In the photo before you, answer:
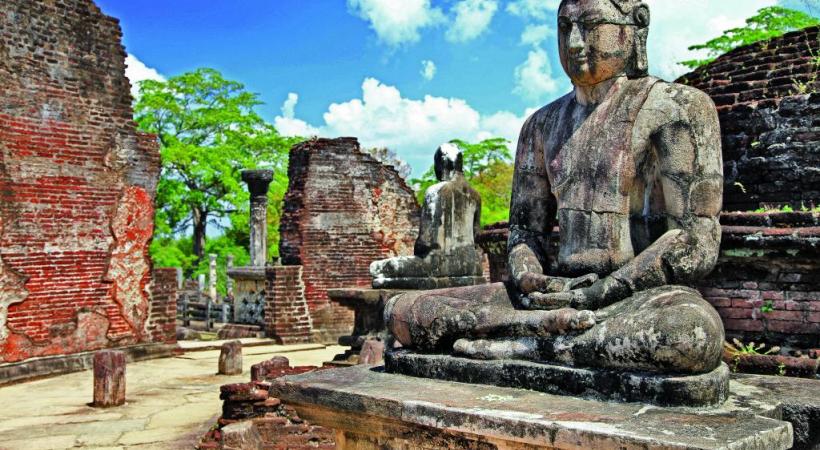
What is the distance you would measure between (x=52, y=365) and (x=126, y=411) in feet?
9.08

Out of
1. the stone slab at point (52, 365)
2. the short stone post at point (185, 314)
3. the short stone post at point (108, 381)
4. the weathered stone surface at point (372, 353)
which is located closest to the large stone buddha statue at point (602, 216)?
the weathered stone surface at point (372, 353)

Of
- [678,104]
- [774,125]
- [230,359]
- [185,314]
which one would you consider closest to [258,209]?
[185,314]

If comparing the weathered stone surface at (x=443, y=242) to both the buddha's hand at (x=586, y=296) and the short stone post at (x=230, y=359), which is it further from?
the buddha's hand at (x=586, y=296)

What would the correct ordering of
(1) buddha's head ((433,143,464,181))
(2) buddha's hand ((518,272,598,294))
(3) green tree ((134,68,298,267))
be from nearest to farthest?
(2) buddha's hand ((518,272,598,294)) → (1) buddha's head ((433,143,464,181)) → (3) green tree ((134,68,298,267))

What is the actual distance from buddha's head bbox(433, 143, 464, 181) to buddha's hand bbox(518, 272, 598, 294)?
17.8 ft

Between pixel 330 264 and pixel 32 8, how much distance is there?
670 centimetres

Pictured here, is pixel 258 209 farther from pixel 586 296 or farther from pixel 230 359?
pixel 586 296

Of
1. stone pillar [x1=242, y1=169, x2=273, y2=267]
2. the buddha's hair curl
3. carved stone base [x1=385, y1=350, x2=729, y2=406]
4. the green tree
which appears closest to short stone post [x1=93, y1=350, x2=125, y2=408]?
carved stone base [x1=385, y1=350, x2=729, y2=406]

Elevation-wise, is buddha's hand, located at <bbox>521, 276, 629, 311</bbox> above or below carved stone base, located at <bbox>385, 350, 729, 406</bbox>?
above

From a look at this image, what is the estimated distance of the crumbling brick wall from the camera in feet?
47.7

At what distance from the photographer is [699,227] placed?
126 inches

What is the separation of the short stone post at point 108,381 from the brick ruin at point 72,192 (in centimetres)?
232

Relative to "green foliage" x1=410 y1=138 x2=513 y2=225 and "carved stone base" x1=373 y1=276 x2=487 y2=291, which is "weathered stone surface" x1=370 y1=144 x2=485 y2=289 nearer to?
"carved stone base" x1=373 y1=276 x2=487 y2=291

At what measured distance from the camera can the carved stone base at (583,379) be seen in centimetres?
266
